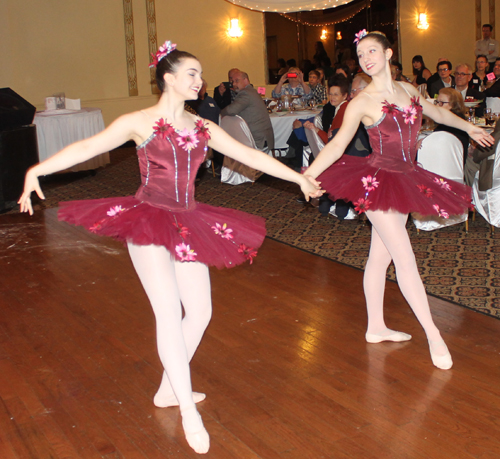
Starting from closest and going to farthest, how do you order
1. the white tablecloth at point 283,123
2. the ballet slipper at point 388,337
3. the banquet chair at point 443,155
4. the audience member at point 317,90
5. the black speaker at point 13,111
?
the ballet slipper at point 388,337 < the banquet chair at point 443,155 < the black speaker at point 13,111 < the white tablecloth at point 283,123 < the audience member at point 317,90

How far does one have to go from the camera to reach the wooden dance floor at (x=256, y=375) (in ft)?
7.45

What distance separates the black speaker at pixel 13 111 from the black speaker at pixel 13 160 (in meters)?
0.10

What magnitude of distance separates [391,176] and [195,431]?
4.50ft

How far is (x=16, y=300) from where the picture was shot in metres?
3.96

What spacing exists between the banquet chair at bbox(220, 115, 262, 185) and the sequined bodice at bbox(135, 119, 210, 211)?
477 cm

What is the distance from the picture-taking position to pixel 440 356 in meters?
2.77

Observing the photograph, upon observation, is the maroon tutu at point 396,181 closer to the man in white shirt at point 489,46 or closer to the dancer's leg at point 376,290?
the dancer's leg at point 376,290

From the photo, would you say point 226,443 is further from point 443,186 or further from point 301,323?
point 443,186

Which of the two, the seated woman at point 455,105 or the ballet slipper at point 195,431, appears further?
the seated woman at point 455,105

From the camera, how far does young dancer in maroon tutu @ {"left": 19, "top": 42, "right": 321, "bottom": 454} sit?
7.00ft

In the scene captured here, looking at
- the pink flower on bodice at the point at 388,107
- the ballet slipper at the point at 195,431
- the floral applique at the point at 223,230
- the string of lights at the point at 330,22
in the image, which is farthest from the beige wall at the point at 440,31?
the ballet slipper at the point at 195,431

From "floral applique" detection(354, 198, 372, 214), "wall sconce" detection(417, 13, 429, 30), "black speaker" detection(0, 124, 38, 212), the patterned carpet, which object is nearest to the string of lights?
"wall sconce" detection(417, 13, 429, 30)

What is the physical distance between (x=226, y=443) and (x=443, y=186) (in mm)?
1491

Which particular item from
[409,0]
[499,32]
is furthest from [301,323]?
[499,32]
